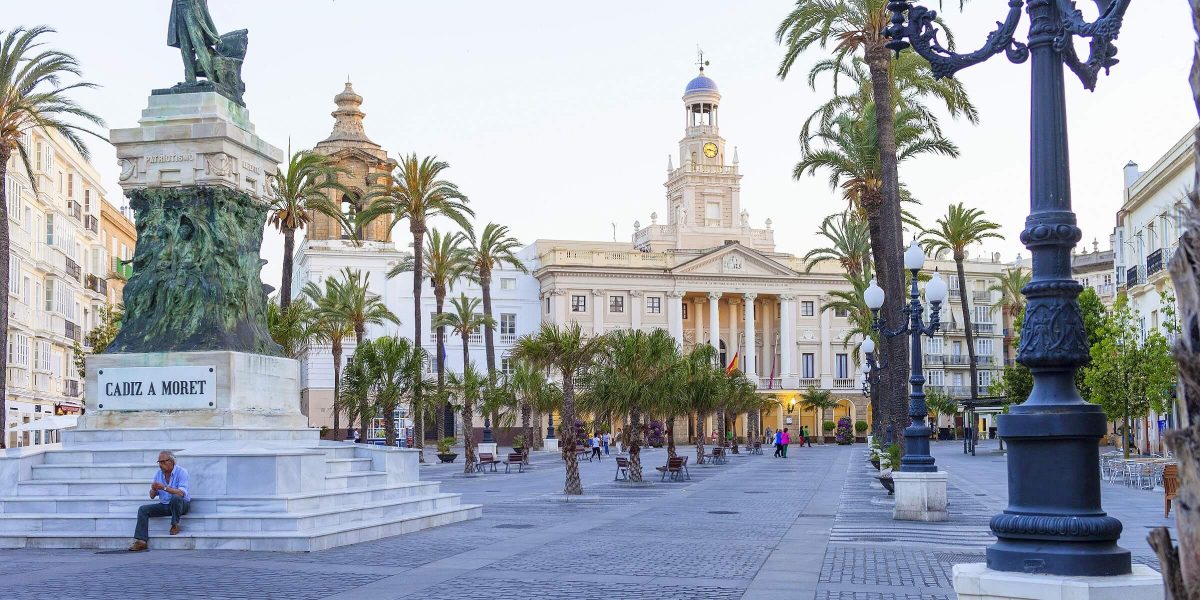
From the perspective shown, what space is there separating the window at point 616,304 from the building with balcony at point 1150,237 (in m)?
43.8

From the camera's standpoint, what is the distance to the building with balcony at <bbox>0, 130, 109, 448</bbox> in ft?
172

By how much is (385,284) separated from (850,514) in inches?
2721

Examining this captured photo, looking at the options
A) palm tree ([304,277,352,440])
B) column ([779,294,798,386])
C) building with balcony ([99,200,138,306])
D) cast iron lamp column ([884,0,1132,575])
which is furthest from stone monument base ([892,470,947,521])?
column ([779,294,798,386])

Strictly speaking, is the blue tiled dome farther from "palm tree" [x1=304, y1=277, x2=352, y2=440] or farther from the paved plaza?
the paved plaza

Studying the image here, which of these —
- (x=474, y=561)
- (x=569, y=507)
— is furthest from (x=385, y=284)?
(x=474, y=561)

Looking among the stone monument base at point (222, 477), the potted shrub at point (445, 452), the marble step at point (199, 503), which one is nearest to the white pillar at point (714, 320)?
the potted shrub at point (445, 452)

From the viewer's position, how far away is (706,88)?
354 feet

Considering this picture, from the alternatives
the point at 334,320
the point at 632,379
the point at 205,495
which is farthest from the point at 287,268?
the point at 205,495

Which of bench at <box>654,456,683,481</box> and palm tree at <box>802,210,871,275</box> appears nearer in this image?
bench at <box>654,456,683,481</box>

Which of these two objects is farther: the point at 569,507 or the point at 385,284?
the point at 385,284

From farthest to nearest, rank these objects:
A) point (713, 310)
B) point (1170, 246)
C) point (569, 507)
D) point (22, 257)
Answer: point (713, 310), point (22, 257), point (1170, 246), point (569, 507)

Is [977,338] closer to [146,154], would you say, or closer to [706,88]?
[706,88]

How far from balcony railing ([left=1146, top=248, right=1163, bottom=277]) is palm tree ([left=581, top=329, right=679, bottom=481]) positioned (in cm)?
2043

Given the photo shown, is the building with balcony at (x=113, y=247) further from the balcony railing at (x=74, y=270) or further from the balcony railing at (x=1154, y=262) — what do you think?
the balcony railing at (x=1154, y=262)
